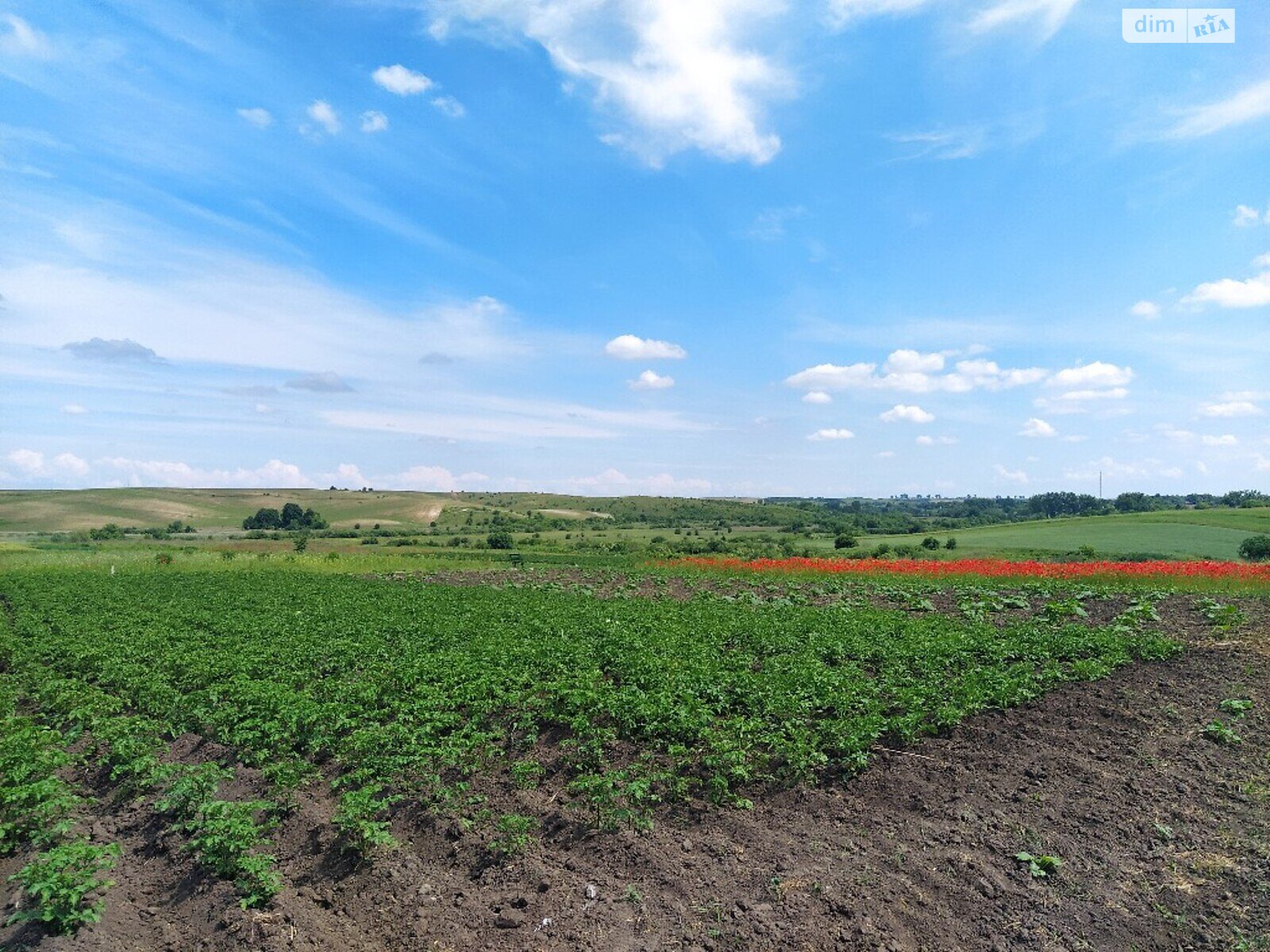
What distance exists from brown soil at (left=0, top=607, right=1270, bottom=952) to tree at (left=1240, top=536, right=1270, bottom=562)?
51547 millimetres

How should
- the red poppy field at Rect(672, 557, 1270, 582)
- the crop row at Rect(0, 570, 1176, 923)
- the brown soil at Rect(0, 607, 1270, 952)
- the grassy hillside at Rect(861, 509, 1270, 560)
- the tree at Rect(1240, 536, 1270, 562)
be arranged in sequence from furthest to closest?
the grassy hillside at Rect(861, 509, 1270, 560) < the tree at Rect(1240, 536, 1270, 562) < the red poppy field at Rect(672, 557, 1270, 582) < the crop row at Rect(0, 570, 1176, 923) < the brown soil at Rect(0, 607, 1270, 952)

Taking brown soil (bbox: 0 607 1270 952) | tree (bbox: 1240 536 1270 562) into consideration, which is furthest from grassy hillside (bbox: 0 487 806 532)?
brown soil (bbox: 0 607 1270 952)

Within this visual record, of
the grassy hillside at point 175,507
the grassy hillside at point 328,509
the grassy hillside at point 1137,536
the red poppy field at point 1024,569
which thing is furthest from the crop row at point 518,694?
the grassy hillside at point 175,507

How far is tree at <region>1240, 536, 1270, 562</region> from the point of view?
156ft

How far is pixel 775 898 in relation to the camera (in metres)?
6.57

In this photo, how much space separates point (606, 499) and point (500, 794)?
17296 centimetres

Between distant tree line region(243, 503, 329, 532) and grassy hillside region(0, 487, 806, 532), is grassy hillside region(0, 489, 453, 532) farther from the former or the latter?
distant tree line region(243, 503, 329, 532)

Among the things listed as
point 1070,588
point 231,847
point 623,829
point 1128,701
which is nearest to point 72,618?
point 231,847

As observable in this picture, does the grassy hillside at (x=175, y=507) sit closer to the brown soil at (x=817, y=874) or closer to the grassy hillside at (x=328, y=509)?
the grassy hillside at (x=328, y=509)

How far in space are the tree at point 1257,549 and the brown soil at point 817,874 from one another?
169 feet

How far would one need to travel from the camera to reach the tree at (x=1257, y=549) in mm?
47506

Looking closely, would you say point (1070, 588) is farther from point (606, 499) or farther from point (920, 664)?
point (606, 499)

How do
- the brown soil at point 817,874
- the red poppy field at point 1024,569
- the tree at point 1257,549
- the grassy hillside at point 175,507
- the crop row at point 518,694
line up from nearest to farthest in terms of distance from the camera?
the brown soil at point 817,874 < the crop row at point 518,694 < the red poppy field at point 1024,569 < the tree at point 1257,549 < the grassy hillside at point 175,507

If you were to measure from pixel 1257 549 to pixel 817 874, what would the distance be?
194 feet
